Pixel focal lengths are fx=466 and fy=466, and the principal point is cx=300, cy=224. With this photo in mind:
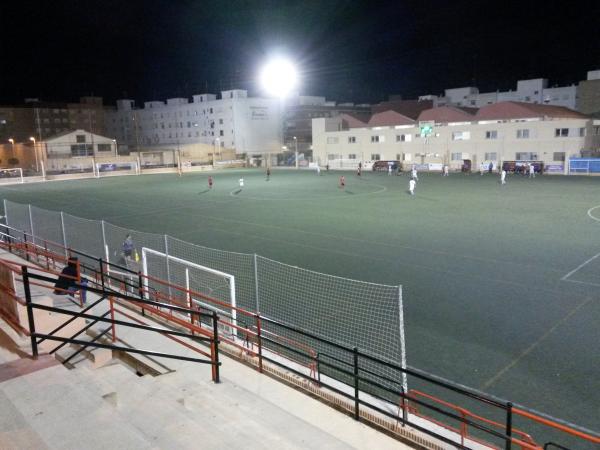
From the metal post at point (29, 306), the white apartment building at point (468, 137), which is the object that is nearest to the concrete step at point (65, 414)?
the metal post at point (29, 306)

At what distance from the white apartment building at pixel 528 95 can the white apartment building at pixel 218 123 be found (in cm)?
3883

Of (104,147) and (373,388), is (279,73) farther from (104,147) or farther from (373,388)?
Result: (373,388)

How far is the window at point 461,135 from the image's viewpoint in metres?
63.8

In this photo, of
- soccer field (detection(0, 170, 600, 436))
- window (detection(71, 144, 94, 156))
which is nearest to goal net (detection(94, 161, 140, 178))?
window (detection(71, 144, 94, 156))

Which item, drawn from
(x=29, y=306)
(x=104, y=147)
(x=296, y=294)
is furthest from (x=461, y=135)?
(x=29, y=306)

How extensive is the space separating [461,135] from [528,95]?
46695 mm

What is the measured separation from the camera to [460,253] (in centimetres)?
1839

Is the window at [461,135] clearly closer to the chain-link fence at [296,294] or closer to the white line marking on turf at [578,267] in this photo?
the white line marking on turf at [578,267]

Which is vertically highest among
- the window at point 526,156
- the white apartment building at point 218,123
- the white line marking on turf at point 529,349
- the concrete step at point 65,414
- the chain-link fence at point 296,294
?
the white apartment building at point 218,123

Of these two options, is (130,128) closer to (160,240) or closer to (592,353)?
(160,240)

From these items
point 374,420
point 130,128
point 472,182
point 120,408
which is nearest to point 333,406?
point 374,420

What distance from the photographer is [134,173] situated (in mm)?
73688

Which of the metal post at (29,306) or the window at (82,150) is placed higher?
the window at (82,150)

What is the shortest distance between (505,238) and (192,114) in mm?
91423
